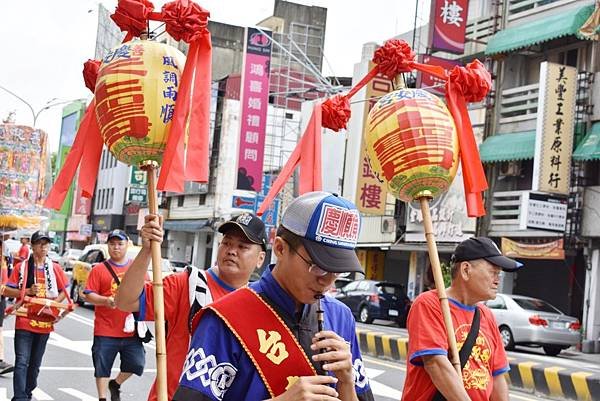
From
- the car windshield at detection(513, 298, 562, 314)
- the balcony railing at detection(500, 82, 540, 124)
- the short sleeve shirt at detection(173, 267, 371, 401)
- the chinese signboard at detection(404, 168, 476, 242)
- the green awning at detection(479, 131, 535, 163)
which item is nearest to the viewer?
the short sleeve shirt at detection(173, 267, 371, 401)

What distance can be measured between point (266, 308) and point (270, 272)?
16 cm

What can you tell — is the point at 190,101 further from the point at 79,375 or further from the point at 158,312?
the point at 79,375

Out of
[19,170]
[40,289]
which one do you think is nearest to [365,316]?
[19,170]

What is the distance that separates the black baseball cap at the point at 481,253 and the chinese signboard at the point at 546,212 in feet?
56.8

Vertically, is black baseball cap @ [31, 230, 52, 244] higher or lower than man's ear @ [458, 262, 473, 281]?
lower

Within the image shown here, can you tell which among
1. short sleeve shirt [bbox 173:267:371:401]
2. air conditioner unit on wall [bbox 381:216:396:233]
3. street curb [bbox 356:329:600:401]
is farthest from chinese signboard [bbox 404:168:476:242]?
short sleeve shirt [bbox 173:267:371:401]

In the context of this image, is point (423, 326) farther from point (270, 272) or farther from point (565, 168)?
point (565, 168)

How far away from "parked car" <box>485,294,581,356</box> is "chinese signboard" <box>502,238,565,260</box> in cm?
266

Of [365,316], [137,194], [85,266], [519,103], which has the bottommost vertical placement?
[365,316]

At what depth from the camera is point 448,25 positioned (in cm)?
2605

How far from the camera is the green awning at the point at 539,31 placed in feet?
70.8

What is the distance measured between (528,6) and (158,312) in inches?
919

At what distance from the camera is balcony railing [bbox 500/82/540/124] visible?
79.3 feet

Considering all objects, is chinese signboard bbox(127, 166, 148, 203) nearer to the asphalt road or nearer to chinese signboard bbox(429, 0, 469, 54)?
chinese signboard bbox(429, 0, 469, 54)
